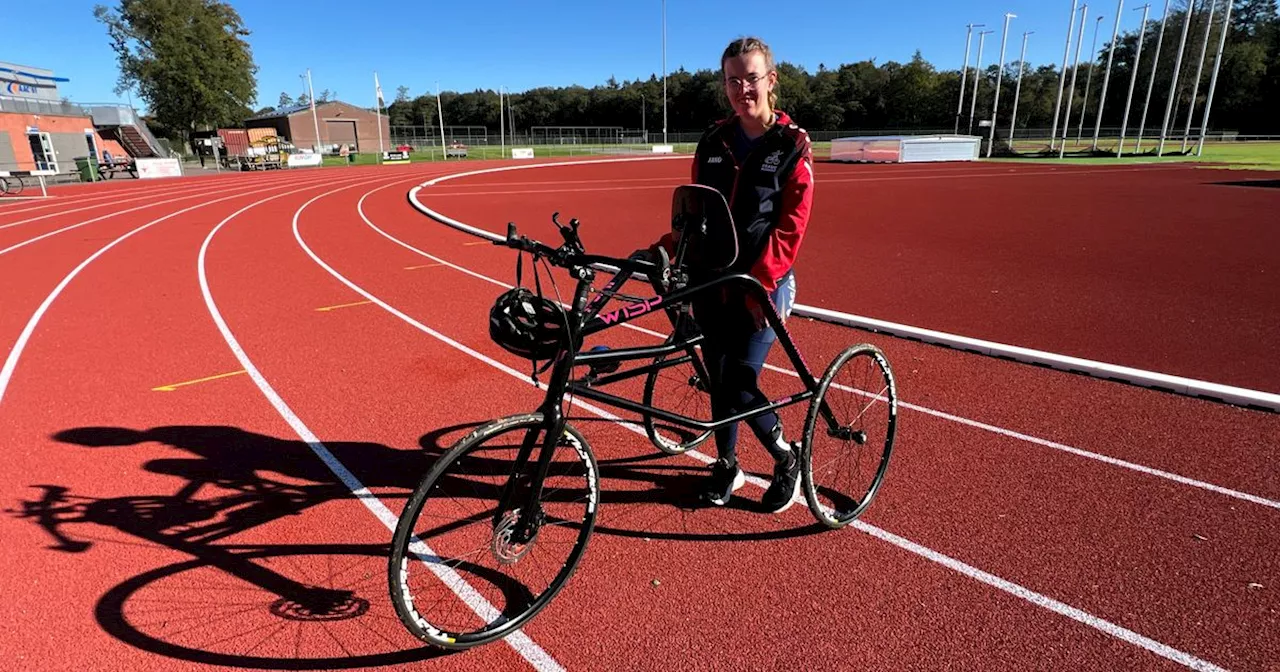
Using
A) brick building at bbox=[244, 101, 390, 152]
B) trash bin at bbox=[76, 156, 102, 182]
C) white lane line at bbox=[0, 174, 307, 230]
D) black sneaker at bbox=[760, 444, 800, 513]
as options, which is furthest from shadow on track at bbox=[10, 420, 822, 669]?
brick building at bbox=[244, 101, 390, 152]

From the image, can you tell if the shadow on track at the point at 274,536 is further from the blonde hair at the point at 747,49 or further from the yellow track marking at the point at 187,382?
the blonde hair at the point at 747,49

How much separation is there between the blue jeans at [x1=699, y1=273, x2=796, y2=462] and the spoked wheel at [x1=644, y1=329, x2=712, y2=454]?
0.18 meters

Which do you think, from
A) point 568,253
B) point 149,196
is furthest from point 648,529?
point 149,196

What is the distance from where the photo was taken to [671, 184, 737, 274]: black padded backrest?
101 inches

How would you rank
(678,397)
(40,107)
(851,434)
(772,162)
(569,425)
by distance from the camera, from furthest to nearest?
(40,107)
(678,397)
(851,434)
(772,162)
(569,425)

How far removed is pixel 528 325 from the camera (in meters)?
2.26

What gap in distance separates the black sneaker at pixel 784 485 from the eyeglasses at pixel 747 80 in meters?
1.69

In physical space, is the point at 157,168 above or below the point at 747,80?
below

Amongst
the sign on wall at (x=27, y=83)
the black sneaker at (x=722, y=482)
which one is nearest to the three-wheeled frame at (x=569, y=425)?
the black sneaker at (x=722, y=482)

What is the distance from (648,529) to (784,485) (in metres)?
0.72

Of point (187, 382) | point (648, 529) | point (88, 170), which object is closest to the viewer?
point (648, 529)

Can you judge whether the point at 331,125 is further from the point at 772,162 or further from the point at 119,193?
the point at 772,162

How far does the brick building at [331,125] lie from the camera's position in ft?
257

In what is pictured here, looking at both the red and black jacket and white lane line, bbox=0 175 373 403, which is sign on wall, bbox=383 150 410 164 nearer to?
white lane line, bbox=0 175 373 403
